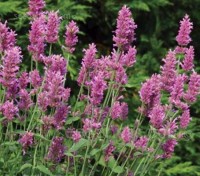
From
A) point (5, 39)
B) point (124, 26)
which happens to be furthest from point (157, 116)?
point (5, 39)

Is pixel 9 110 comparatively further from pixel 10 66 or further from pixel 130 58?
pixel 130 58

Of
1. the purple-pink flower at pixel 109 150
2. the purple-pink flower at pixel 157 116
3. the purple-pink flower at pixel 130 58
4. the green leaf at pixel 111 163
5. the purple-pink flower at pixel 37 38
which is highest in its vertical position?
the purple-pink flower at pixel 37 38

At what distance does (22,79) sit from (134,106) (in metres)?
2.48

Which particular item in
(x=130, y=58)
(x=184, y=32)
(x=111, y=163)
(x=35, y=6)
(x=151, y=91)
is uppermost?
(x=35, y=6)

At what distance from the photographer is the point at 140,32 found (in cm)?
612

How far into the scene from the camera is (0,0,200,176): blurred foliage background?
17.2ft

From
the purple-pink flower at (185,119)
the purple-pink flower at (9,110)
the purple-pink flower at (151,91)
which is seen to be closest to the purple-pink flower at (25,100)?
the purple-pink flower at (9,110)

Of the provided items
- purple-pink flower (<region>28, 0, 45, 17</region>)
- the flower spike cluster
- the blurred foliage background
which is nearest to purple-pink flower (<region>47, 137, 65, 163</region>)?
the flower spike cluster

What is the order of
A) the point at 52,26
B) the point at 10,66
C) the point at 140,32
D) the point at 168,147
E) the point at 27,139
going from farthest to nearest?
1. the point at 140,32
2. the point at 168,147
3. the point at 52,26
4. the point at 27,139
5. the point at 10,66

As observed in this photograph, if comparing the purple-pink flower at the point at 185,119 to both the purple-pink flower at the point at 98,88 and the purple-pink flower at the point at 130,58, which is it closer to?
the purple-pink flower at the point at 130,58

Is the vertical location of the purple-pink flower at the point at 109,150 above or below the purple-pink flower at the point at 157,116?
below

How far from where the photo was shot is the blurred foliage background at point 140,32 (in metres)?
5.24

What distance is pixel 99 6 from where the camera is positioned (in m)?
6.04

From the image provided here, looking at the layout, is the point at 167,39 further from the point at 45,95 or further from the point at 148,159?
the point at 45,95
